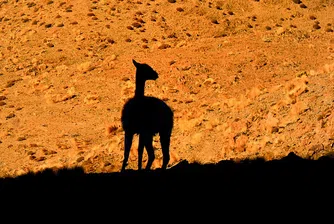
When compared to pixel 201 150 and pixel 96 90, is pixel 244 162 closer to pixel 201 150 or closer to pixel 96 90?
pixel 201 150

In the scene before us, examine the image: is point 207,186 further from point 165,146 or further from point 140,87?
point 140,87

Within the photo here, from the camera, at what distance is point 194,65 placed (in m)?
34.2

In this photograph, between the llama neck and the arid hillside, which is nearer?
the llama neck

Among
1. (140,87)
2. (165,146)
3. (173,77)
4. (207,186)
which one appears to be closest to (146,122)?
(165,146)

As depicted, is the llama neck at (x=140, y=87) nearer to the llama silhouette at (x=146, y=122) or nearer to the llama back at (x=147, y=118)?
the llama silhouette at (x=146, y=122)

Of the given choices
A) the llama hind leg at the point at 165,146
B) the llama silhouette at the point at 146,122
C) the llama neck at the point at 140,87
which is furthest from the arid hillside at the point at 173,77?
the llama neck at the point at 140,87

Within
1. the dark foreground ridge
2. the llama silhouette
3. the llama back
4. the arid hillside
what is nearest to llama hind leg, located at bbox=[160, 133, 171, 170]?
the llama silhouette

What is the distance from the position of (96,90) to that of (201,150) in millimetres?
13851

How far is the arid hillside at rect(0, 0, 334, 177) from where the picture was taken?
2064 centimetres

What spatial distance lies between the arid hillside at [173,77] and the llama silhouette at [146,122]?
1747mm

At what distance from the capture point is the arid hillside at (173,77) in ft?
67.7

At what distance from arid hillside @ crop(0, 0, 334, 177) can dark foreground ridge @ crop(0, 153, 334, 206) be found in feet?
8.91

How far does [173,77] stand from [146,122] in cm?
1437

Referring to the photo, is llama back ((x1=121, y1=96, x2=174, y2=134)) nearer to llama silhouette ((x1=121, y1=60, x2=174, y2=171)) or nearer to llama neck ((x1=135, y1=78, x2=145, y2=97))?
llama silhouette ((x1=121, y1=60, x2=174, y2=171))
